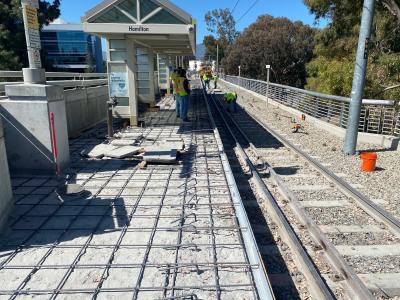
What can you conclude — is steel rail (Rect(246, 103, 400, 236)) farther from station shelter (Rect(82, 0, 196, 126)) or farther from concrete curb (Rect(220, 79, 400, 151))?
station shelter (Rect(82, 0, 196, 126))

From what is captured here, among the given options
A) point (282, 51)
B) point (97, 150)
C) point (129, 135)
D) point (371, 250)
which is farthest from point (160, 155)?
point (282, 51)

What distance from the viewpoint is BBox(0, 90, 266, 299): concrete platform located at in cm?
334

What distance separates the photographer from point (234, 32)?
91.0 metres

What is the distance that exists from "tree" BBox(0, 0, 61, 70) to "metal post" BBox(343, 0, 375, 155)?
28.2m

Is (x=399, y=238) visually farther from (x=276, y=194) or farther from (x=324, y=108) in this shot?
(x=324, y=108)

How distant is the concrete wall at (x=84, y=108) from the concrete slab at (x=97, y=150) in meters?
1.70

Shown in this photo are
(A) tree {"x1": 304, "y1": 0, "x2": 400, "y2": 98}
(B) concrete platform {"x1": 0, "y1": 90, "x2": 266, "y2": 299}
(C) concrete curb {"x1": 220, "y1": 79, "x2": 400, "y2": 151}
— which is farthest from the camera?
(A) tree {"x1": 304, "y1": 0, "x2": 400, "y2": 98}

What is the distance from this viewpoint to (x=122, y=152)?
7930 mm

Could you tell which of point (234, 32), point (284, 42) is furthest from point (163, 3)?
point (234, 32)

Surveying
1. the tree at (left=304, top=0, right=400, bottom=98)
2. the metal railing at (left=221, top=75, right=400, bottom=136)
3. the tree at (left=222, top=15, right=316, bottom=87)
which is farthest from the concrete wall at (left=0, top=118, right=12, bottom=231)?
the tree at (left=222, top=15, right=316, bottom=87)

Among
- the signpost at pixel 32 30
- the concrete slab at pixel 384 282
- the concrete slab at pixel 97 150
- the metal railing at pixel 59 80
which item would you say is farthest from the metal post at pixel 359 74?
the metal railing at pixel 59 80

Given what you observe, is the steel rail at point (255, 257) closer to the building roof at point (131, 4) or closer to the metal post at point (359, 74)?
the metal post at point (359, 74)

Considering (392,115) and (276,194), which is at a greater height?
(392,115)

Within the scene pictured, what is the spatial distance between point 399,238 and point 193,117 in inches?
440
